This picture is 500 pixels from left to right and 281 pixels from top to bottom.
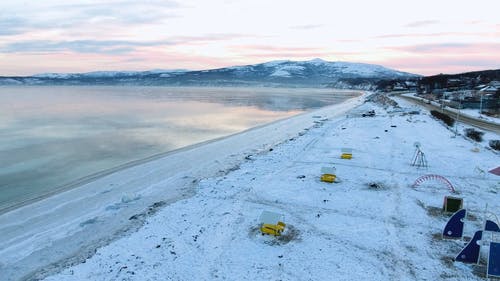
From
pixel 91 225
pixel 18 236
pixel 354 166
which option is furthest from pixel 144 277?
pixel 354 166

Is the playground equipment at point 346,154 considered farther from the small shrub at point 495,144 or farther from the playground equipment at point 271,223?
the playground equipment at point 271,223

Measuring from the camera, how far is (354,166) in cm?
2166

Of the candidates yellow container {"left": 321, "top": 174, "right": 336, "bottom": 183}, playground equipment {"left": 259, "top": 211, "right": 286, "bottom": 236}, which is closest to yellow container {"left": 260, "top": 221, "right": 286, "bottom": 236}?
playground equipment {"left": 259, "top": 211, "right": 286, "bottom": 236}

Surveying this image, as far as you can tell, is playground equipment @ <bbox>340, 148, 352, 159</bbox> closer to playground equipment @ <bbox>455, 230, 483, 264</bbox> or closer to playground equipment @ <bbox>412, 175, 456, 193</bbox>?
playground equipment @ <bbox>412, 175, 456, 193</bbox>

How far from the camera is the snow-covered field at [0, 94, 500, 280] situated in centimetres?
1062

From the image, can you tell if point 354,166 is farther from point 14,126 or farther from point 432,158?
point 14,126

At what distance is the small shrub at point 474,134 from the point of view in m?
29.6

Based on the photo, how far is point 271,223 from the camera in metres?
12.5

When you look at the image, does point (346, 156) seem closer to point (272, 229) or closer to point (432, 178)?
point (432, 178)

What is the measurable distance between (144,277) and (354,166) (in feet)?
49.1

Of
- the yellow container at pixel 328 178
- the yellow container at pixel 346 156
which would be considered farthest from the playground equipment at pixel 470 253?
the yellow container at pixel 346 156

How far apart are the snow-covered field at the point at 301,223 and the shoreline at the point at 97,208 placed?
0.15 meters

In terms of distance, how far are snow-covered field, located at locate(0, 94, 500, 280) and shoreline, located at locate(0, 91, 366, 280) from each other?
153 mm

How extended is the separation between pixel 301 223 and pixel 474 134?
24511 mm
